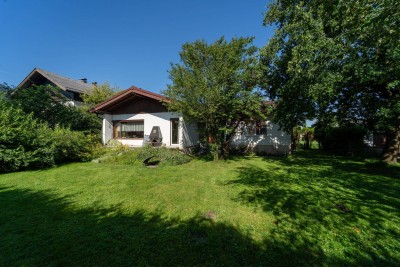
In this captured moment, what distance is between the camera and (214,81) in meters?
9.29

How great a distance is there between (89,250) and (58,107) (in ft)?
48.3

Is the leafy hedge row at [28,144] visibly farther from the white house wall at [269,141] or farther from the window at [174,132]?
the white house wall at [269,141]

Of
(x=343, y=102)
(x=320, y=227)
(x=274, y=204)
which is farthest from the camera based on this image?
(x=343, y=102)

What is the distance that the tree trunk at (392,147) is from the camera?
10516 mm

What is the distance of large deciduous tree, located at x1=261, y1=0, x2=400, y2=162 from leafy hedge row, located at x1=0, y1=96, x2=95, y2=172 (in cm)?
1153

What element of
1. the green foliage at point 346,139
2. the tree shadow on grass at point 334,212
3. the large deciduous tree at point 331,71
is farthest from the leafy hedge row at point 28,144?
the green foliage at point 346,139

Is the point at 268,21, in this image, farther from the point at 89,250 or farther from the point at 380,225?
the point at 89,250

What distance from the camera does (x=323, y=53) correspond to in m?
8.40

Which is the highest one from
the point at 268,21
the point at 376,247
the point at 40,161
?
the point at 268,21

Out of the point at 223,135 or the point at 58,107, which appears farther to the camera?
the point at 58,107

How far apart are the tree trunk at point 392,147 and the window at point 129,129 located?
15642 mm

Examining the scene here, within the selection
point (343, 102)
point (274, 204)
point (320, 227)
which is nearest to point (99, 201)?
point (274, 204)

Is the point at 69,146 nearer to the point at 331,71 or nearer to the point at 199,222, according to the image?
the point at 199,222

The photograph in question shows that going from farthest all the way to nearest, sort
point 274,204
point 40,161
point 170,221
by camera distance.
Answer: point 40,161
point 274,204
point 170,221
